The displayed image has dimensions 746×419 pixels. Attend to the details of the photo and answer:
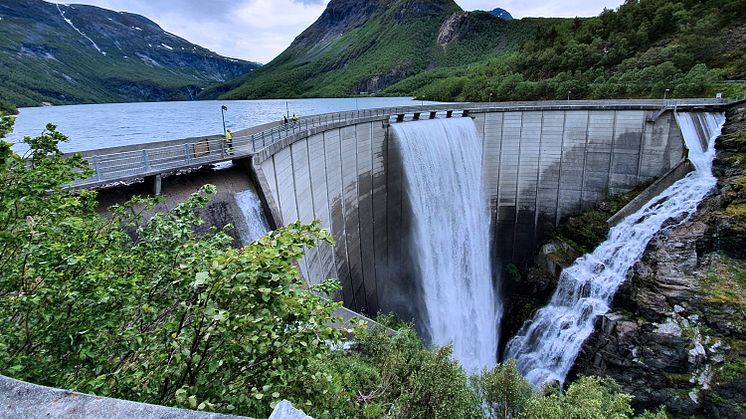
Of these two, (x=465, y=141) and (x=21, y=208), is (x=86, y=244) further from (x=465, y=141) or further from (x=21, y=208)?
(x=465, y=141)

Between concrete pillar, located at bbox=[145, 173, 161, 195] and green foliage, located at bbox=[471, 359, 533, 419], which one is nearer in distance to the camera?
concrete pillar, located at bbox=[145, 173, 161, 195]

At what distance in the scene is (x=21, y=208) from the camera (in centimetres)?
545

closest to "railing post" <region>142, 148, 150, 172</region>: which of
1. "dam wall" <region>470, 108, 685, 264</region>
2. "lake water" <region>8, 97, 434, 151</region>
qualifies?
"lake water" <region>8, 97, 434, 151</region>

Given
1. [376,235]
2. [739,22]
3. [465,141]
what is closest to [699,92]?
[739,22]

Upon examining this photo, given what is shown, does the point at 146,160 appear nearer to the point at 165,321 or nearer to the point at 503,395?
the point at 165,321

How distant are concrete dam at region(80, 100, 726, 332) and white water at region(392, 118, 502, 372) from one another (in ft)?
2.56

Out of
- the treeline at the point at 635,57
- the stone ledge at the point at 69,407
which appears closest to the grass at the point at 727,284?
the treeline at the point at 635,57

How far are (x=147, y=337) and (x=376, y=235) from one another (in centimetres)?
2219

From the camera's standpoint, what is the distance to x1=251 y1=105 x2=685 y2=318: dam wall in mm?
18297

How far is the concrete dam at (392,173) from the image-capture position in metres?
13.4

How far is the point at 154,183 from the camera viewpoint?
11.2 meters

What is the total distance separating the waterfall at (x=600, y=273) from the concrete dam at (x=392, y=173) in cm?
175

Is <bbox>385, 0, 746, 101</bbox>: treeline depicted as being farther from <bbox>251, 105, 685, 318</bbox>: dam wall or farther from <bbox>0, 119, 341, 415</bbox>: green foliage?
<bbox>0, 119, 341, 415</bbox>: green foliage

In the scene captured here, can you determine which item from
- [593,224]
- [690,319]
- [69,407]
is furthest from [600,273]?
[69,407]
